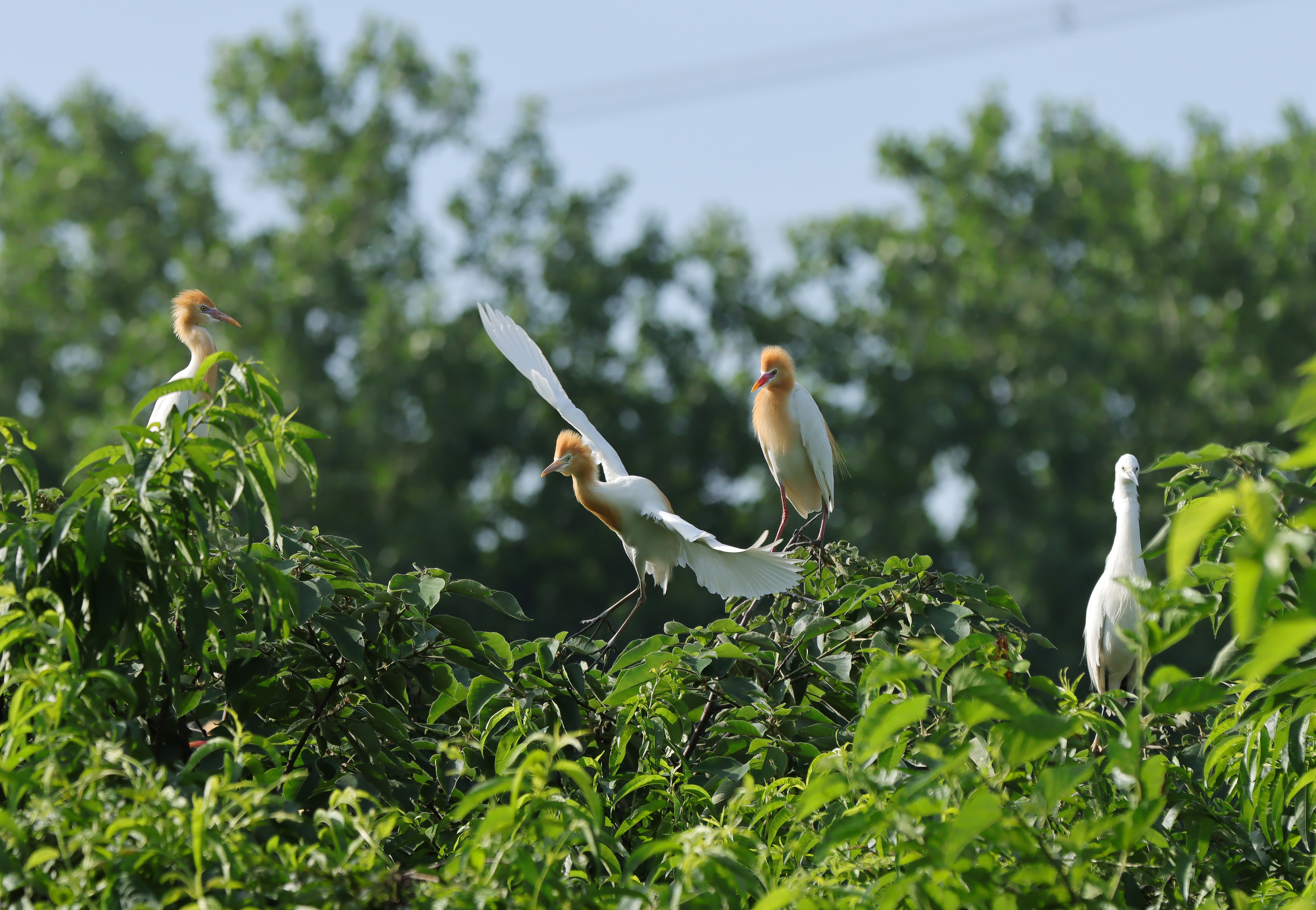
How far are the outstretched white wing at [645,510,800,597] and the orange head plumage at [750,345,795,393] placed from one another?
2.00 metres

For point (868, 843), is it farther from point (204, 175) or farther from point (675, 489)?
point (204, 175)

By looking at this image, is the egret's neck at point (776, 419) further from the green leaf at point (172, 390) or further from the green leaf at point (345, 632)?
the green leaf at point (172, 390)

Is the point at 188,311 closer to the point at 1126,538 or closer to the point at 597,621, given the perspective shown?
the point at 597,621

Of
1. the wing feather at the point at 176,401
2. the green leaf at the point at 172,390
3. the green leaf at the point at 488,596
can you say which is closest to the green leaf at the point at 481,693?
the green leaf at the point at 488,596

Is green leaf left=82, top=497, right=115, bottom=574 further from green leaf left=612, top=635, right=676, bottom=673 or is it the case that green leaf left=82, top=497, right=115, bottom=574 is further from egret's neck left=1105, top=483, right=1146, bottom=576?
egret's neck left=1105, top=483, right=1146, bottom=576

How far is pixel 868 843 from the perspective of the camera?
182 centimetres

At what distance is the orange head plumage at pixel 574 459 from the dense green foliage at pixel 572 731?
1592 millimetres

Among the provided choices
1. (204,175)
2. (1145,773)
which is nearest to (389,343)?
(204,175)

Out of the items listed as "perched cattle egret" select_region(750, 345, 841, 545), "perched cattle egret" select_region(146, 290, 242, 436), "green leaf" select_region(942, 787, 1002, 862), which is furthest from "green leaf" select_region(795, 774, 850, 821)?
"perched cattle egret" select_region(146, 290, 242, 436)

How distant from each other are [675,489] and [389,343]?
4146 mm

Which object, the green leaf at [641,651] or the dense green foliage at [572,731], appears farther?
the green leaf at [641,651]

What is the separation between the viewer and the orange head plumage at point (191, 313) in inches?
244

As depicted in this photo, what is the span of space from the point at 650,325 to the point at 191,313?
40.4ft

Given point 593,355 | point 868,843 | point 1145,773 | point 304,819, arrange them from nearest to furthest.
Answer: point 1145,773, point 868,843, point 304,819, point 593,355
